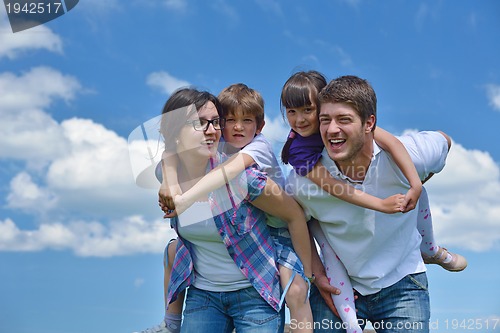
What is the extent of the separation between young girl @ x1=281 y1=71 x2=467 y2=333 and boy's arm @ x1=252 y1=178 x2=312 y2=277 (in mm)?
178

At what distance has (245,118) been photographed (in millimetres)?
4039

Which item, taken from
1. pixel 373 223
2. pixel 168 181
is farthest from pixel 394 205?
pixel 168 181

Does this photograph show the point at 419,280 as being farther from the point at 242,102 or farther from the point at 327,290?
the point at 242,102

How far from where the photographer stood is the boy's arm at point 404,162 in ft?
11.0

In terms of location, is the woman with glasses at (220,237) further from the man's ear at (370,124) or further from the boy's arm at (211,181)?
the man's ear at (370,124)

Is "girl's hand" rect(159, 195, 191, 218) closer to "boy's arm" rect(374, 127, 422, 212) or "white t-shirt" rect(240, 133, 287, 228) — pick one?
"white t-shirt" rect(240, 133, 287, 228)

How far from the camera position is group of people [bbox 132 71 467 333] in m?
3.39

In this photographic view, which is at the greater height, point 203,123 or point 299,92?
point 299,92

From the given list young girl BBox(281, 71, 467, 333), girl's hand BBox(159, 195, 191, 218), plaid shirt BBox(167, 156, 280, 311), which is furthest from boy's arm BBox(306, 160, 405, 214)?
girl's hand BBox(159, 195, 191, 218)

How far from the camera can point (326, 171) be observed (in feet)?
11.3

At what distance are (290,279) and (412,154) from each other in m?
1.05

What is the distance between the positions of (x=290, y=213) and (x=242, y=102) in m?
0.98

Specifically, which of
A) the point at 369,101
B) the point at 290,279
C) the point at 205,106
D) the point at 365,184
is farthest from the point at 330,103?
the point at 290,279

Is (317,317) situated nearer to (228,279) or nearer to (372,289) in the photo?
(372,289)
